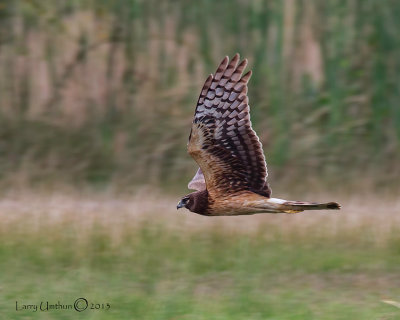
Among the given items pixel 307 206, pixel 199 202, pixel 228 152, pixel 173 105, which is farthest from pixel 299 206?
pixel 173 105

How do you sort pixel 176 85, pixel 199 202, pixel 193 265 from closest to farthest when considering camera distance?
pixel 199 202
pixel 193 265
pixel 176 85

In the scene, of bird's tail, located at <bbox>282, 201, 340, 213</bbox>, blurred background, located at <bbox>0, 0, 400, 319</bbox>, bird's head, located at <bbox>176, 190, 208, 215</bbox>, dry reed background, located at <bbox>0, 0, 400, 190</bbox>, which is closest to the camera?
bird's tail, located at <bbox>282, 201, 340, 213</bbox>

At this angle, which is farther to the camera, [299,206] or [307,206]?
[299,206]

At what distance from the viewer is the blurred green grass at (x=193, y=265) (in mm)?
7035

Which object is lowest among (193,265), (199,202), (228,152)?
(193,265)

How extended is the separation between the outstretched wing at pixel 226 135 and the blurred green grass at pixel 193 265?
39.5 inches

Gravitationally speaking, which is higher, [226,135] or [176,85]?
[176,85]

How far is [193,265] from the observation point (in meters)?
8.05

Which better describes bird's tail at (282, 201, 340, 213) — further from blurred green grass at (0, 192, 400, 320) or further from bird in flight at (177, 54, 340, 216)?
blurred green grass at (0, 192, 400, 320)

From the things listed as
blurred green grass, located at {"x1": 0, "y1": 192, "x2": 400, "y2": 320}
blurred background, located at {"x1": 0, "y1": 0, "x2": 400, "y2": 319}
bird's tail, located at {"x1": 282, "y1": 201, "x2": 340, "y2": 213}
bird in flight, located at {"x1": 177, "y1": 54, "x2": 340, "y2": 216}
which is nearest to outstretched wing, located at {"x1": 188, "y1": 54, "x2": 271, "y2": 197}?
bird in flight, located at {"x1": 177, "y1": 54, "x2": 340, "y2": 216}

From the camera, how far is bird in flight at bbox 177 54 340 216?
6.11m

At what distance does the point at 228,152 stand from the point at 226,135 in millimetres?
110

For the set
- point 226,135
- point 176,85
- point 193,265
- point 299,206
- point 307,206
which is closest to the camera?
point 307,206

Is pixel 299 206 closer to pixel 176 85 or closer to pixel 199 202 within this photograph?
pixel 199 202
